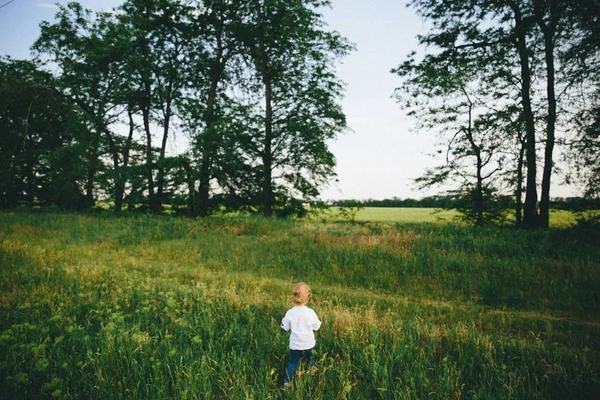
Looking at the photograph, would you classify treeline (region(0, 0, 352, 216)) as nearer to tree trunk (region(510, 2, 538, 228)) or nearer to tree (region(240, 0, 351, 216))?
tree (region(240, 0, 351, 216))

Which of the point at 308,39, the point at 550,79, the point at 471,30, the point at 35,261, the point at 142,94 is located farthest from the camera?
the point at 142,94

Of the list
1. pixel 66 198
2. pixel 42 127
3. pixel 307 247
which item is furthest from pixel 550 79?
pixel 42 127

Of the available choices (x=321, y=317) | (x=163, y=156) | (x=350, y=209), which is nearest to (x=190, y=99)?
(x=163, y=156)

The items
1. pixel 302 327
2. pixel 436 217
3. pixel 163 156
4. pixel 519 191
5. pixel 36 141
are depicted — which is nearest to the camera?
pixel 302 327

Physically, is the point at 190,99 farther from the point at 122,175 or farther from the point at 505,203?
the point at 505,203

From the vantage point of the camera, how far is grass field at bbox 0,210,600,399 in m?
3.14

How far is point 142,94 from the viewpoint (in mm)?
26438

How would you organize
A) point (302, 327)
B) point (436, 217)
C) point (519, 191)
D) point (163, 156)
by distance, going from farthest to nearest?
point (163, 156)
point (436, 217)
point (519, 191)
point (302, 327)

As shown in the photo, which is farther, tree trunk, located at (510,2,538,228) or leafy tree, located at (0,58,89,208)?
leafy tree, located at (0,58,89,208)

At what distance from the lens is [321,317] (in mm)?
4883

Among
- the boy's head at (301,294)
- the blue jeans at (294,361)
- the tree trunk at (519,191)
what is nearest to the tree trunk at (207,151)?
the tree trunk at (519,191)

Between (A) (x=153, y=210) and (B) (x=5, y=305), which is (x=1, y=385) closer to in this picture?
(B) (x=5, y=305)

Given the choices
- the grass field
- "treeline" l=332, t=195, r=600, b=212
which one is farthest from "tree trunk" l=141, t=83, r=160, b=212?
"treeline" l=332, t=195, r=600, b=212

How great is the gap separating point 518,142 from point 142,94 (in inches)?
1098
